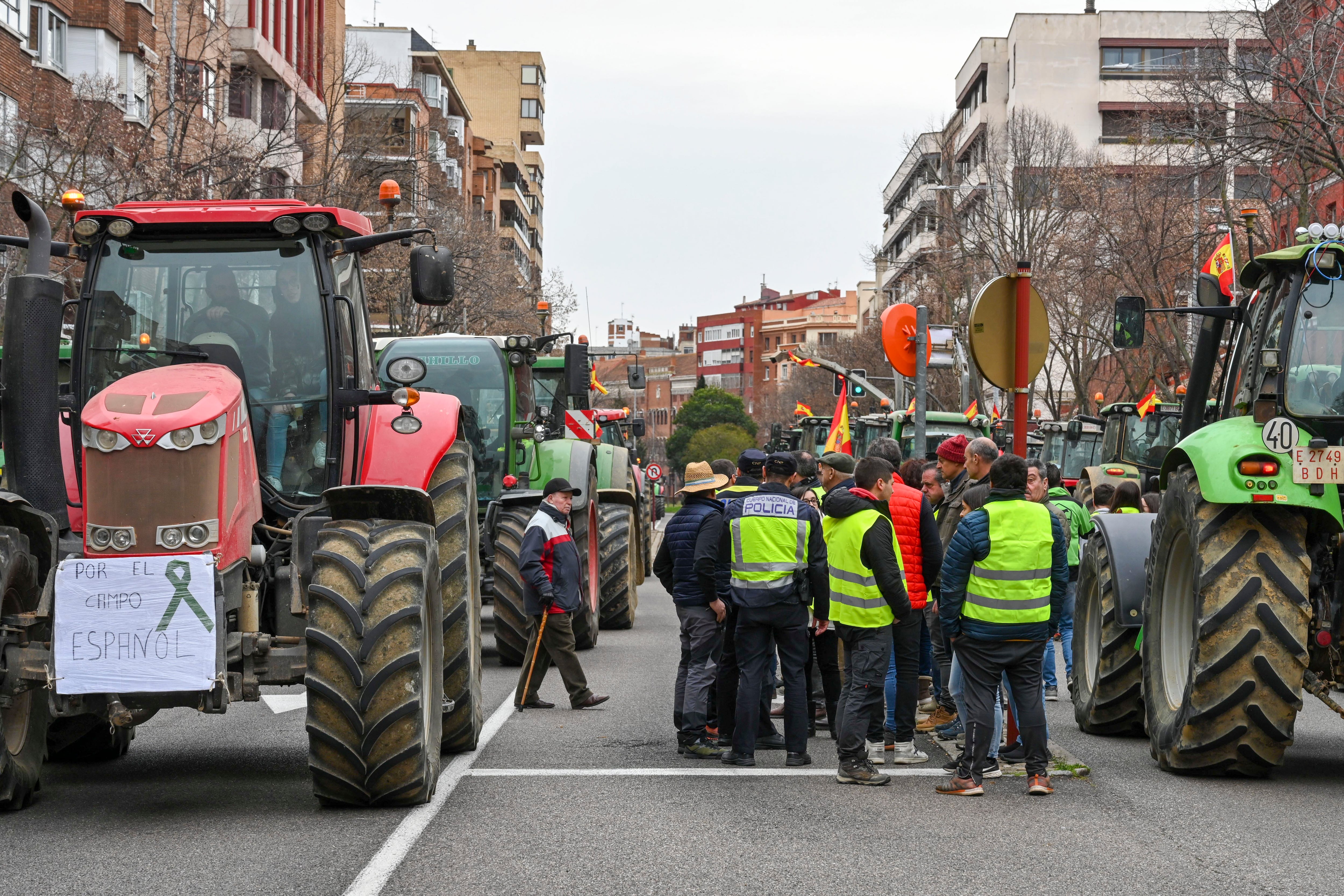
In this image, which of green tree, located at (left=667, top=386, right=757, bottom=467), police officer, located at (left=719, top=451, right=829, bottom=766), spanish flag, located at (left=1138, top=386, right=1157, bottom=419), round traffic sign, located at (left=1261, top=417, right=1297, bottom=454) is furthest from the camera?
green tree, located at (left=667, top=386, right=757, bottom=467)

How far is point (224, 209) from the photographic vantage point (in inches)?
358

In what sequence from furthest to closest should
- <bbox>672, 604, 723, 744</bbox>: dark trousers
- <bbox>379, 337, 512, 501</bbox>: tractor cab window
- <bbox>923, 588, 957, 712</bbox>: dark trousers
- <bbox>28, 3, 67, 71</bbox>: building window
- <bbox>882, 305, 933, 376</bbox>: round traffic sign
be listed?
<bbox>28, 3, 67, 71</bbox>: building window, <bbox>379, 337, 512, 501</bbox>: tractor cab window, <bbox>882, 305, 933, 376</bbox>: round traffic sign, <bbox>923, 588, 957, 712</bbox>: dark trousers, <bbox>672, 604, 723, 744</bbox>: dark trousers

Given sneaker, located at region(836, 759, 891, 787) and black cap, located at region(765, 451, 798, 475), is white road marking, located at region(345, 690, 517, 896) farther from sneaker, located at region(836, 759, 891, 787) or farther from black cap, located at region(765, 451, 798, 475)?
black cap, located at region(765, 451, 798, 475)

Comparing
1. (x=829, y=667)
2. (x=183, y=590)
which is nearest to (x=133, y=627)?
(x=183, y=590)

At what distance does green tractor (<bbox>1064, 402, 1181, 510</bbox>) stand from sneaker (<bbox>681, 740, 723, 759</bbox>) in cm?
1597

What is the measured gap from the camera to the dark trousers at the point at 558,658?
12.9 metres

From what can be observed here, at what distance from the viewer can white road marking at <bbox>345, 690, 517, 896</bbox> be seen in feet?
22.6

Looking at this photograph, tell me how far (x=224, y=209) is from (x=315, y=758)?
2.85m

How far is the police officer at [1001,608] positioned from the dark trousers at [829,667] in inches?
60.9

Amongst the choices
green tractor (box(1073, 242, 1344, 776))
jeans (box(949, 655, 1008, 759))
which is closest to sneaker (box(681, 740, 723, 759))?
jeans (box(949, 655, 1008, 759))

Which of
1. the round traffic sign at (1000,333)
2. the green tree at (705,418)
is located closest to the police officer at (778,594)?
the round traffic sign at (1000,333)

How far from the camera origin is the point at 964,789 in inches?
360

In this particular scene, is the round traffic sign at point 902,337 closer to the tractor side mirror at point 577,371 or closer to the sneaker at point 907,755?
the tractor side mirror at point 577,371

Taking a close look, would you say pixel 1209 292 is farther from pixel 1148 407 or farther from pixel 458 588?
pixel 1148 407
